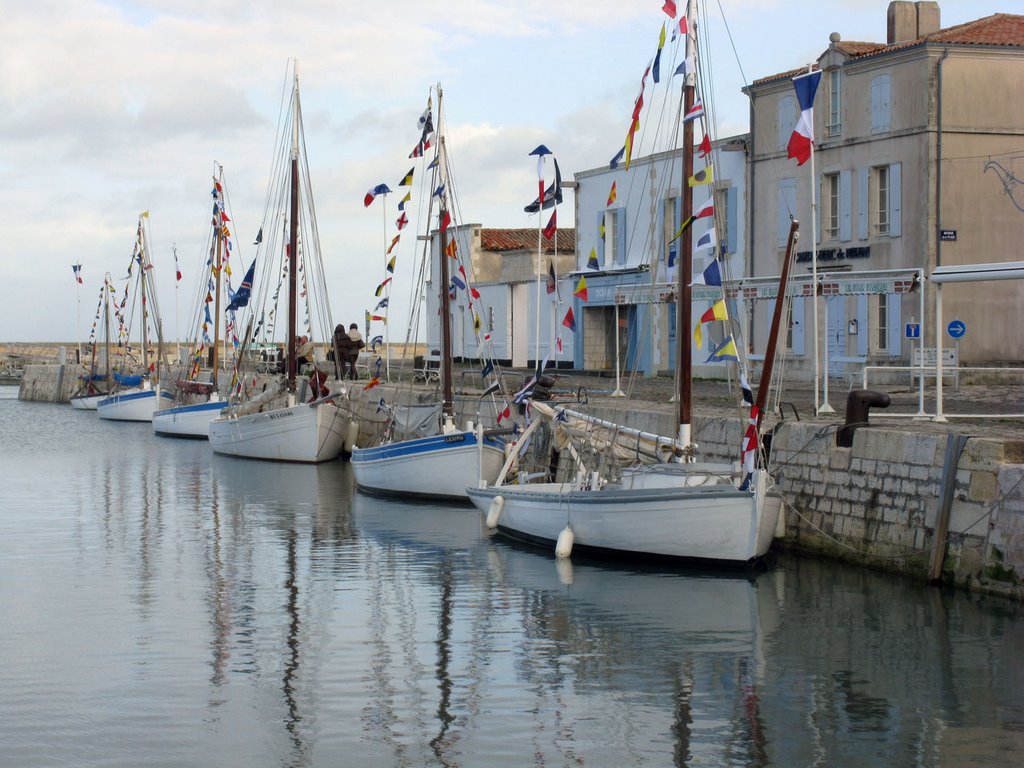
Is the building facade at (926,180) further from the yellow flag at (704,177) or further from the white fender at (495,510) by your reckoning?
the white fender at (495,510)

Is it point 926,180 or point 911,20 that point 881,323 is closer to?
point 926,180

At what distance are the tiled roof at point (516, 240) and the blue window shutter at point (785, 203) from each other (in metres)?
15.5

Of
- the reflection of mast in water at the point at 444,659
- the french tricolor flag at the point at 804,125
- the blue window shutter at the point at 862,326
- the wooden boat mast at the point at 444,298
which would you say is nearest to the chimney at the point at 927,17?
the blue window shutter at the point at 862,326

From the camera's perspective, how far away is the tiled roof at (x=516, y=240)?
158 ft

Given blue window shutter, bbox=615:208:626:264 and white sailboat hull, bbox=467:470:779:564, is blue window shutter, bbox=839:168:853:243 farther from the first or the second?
white sailboat hull, bbox=467:470:779:564

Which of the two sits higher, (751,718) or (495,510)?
(495,510)

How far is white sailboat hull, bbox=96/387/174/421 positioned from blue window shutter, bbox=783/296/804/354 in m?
27.7

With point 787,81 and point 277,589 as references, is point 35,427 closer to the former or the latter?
point 787,81

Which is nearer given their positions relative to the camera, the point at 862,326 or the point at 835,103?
the point at 862,326

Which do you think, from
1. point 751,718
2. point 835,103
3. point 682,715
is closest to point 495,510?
point 682,715

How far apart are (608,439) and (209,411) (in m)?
26.9

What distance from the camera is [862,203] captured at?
3070cm

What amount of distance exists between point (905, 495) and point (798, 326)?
16886 millimetres

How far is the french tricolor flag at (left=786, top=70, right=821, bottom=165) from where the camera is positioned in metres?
17.1
